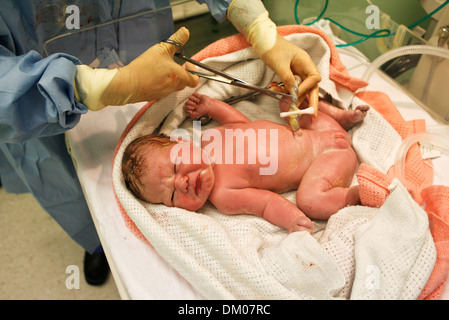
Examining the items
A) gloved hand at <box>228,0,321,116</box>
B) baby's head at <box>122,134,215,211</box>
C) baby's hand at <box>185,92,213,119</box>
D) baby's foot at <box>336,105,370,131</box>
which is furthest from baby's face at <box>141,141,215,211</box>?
Answer: baby's foot at <box>336,105,370,131</box>

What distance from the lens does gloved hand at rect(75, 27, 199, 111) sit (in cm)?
81

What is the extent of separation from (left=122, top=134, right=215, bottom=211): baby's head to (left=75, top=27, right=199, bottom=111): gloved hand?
0.47ft

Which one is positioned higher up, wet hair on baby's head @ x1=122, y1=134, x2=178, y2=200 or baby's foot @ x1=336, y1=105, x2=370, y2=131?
baby's foot @ x1=336, y1=105, x2=370, y2=131

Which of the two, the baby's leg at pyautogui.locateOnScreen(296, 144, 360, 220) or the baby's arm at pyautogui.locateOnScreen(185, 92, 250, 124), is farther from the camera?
the baby's arm at pyautogui.locateOnScreen(185, 92, 250, 124)

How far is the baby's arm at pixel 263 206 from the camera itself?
925mm

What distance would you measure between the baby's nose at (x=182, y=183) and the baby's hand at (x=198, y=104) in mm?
253

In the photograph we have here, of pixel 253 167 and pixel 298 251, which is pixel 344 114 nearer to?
pixel 253 167

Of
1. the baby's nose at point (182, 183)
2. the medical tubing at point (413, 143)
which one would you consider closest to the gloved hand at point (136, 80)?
the baby's nose at point (182, 183)

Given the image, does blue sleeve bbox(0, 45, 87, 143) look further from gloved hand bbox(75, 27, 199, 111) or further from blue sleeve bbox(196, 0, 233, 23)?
blue sleeve bbox(196, 0, 233, 23)

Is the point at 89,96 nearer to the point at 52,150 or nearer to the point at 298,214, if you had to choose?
the point at 52,150

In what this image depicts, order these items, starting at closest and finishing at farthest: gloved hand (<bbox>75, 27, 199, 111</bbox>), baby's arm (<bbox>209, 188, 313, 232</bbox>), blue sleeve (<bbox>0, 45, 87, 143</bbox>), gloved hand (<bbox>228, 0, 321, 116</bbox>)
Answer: blue sleeve (<bbox>0, 45, 87, 143</bbox>)
gloved hand (<bbox>75, 27, 199, 111</bbox>)
baby's arm (<bbox>209, 188, 313, 232</bbox>)
gloved hand (<bbox>228, 0, 321, 116</bbox>)

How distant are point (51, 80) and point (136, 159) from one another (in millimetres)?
304

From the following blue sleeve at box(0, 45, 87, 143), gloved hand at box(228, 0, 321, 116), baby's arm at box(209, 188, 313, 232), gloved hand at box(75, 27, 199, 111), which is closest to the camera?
blue sleeve at box(0, 45, 87, 143)
